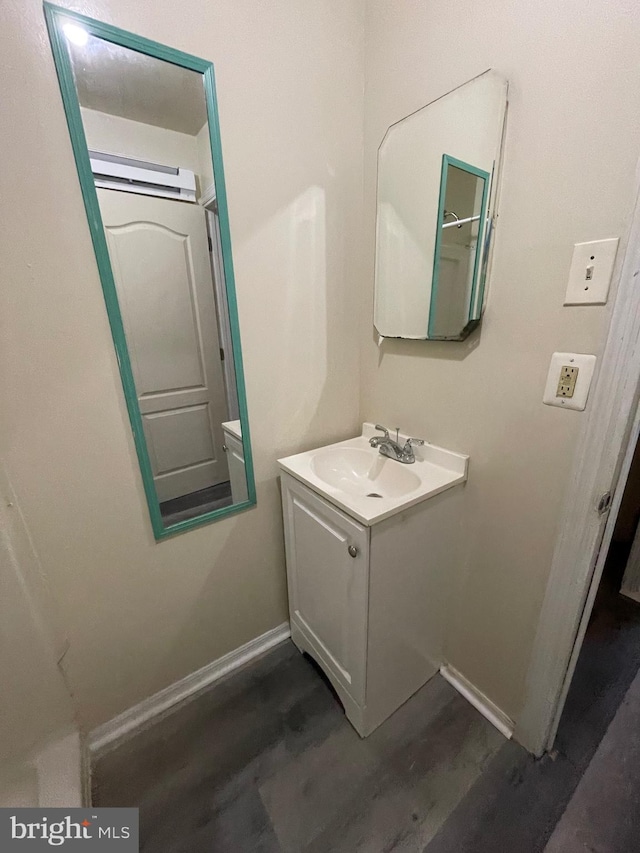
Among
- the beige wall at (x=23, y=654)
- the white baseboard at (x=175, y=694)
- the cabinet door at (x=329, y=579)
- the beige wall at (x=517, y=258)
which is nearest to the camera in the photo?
the beige wall at (x=517, y=258)

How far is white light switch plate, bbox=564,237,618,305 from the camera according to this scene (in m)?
0.72

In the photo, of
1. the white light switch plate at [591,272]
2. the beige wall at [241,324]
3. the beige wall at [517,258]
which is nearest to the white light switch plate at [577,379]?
the beige wall at [517,258]

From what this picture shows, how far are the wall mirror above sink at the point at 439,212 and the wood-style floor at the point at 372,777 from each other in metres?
1.34

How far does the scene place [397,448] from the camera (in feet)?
4.00

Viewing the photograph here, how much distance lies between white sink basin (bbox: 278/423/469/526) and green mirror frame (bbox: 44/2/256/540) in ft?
0.91

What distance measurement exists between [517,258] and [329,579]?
108cm

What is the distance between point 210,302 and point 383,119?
0.86 m

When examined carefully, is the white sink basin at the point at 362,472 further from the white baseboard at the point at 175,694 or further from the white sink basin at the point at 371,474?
the white baseboard at the point at 175,694

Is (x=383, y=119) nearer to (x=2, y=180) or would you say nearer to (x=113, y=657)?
(x=2, y=180)

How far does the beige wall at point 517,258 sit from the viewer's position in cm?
70

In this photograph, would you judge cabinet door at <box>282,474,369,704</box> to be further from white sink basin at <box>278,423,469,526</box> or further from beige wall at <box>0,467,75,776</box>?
beige wall at <box>0,467,75,776</box>

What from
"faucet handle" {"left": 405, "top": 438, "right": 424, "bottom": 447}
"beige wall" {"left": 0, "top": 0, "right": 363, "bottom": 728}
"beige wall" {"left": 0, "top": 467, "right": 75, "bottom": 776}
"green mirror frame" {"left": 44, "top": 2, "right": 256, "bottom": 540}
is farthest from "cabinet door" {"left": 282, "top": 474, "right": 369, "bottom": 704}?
"beige wall" {"left": 0, "top": 467, "right": 75, "bottom": 776}

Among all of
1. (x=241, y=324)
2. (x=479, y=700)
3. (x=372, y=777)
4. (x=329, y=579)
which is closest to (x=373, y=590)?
(x=329, y=579)

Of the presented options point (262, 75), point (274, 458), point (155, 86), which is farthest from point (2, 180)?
point (274, 458)
